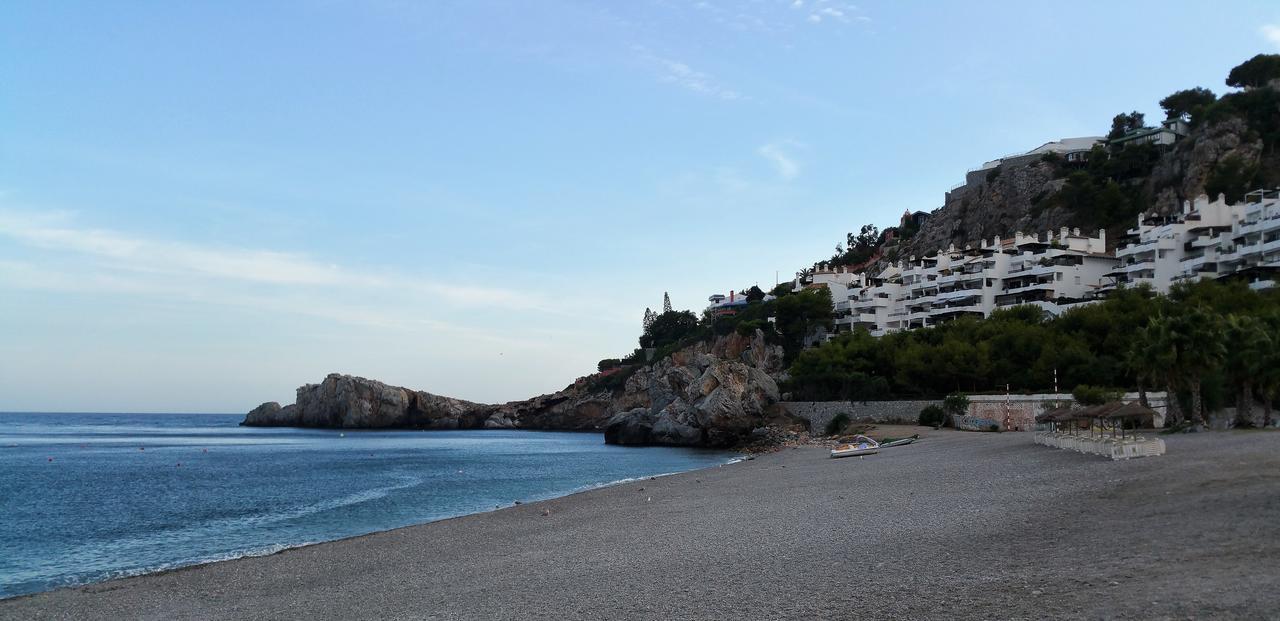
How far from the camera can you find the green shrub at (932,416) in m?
72.2

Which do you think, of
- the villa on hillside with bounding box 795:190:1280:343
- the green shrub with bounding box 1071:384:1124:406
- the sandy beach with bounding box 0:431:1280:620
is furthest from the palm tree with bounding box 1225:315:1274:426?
the villa on hillside with bounding box 795:190:1280:343

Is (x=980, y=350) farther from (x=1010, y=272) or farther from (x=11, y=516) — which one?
(x=11, y=516)

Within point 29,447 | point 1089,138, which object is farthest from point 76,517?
point 1089,138

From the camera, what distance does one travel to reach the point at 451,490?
161 ft

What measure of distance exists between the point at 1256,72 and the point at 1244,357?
114m

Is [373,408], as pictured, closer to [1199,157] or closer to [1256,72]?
[1199,157]

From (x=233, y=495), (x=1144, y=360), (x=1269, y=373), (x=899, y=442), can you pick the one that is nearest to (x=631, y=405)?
(x=899, y=442)

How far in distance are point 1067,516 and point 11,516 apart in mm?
44418

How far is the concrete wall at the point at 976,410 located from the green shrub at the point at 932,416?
1.20m

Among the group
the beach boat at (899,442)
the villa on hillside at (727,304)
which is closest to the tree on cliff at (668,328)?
the villa on hillside at (727,304)

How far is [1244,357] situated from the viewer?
137 ft

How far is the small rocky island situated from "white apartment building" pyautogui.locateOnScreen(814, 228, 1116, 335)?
16.5 meters

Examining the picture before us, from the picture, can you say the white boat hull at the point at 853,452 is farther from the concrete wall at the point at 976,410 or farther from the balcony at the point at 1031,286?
the balcony at the point at 1031,286

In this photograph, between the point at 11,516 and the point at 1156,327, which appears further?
the point at 1156,327
